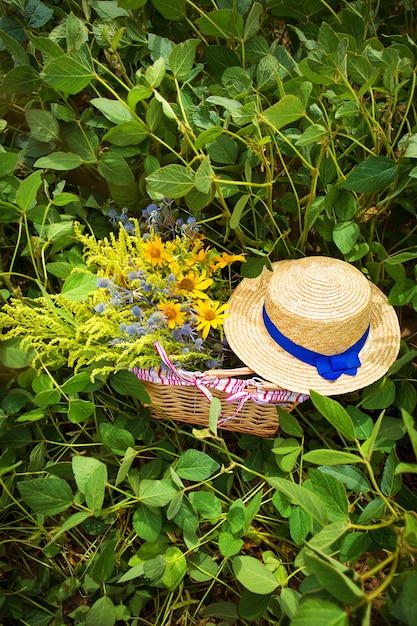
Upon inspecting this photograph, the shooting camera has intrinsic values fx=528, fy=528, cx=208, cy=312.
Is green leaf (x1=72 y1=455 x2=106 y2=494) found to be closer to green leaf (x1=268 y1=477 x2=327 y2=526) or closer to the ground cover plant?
the ground cover plant

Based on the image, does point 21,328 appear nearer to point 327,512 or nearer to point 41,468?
point 41,468

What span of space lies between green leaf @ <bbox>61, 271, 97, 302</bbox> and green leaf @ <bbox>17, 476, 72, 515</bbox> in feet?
1.13

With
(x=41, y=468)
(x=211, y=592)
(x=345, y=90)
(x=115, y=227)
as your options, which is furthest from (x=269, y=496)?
(x=345, y=90)

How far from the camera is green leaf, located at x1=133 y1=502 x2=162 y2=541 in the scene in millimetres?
1001

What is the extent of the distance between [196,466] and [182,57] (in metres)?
0.84

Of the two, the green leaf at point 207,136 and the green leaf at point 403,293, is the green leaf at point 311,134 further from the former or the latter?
the green leaf at point 403,293

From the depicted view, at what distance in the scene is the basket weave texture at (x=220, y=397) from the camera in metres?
1.01

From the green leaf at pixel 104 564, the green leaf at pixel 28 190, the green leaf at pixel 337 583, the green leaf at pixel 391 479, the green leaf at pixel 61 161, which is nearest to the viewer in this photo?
the green leaf at pixel 337 583

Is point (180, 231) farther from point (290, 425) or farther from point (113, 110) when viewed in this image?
point (290, 425)

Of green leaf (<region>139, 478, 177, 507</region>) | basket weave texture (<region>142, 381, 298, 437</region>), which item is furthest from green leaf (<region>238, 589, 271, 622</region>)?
basket weave texture (<region>142, 381, 298, 437</region>)

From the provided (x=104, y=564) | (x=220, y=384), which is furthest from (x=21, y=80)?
(x=104, y=564)

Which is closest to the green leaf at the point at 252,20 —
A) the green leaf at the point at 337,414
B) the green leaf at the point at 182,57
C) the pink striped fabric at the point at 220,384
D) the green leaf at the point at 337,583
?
the green leaf at the point at 182,57

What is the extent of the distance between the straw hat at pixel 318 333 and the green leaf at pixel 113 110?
0.47 metres

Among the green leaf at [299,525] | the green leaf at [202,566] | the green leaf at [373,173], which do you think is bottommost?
the green leaf at [202,566]
